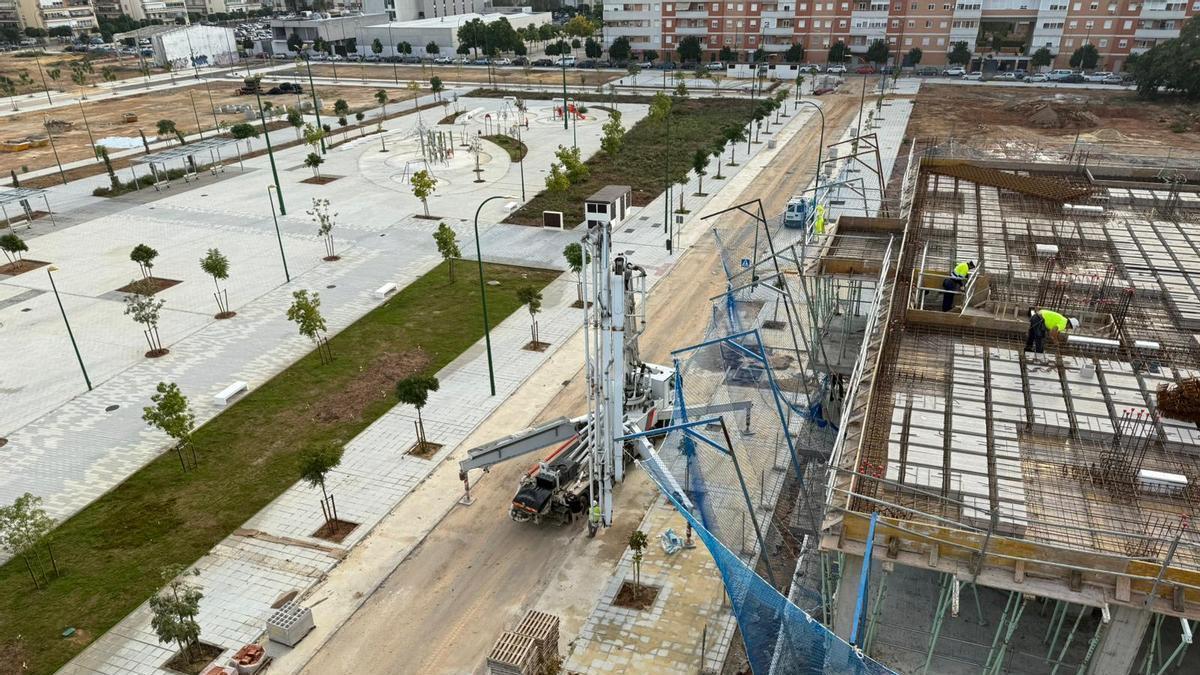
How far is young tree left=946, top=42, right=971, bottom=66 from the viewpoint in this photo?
96.5m

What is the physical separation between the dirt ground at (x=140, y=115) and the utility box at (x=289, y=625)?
59.6 metres

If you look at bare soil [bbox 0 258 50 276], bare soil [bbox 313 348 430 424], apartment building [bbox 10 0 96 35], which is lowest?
bare soil [bbox 313 348 430 424]

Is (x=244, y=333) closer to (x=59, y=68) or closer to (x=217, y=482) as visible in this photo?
(x=217, y=482)

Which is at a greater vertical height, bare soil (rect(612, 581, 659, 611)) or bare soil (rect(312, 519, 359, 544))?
bare soil (rect(312, 519, 359, 544))

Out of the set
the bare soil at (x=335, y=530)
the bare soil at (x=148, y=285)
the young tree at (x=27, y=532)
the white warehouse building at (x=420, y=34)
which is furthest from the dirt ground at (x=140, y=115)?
the bare soil at (x=335, y=530)

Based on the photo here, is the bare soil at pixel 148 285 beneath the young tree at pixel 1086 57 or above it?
beneath

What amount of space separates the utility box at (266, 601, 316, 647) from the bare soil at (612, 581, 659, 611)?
693 cm

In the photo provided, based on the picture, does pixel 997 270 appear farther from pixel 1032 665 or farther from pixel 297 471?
pixel 297 471

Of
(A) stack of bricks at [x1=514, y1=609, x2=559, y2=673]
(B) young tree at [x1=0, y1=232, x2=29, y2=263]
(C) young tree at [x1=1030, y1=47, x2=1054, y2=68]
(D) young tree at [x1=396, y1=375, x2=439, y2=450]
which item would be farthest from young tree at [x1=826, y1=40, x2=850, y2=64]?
(A) stack of bricks at [x1=514, y1=609, x2=559, y2=673]

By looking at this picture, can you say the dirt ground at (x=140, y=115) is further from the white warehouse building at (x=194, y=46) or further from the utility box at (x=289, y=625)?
the utility box at (x=289, y=625)

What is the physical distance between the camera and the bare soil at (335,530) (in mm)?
20359

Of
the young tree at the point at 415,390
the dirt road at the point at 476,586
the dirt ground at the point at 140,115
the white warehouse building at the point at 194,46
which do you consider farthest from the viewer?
the white warehouse building at the point at 194,46

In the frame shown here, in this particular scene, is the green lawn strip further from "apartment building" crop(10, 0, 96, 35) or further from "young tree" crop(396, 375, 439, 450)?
"apartment building" crop(10, 0, 96, 35)

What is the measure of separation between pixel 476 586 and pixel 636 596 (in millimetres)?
3888
